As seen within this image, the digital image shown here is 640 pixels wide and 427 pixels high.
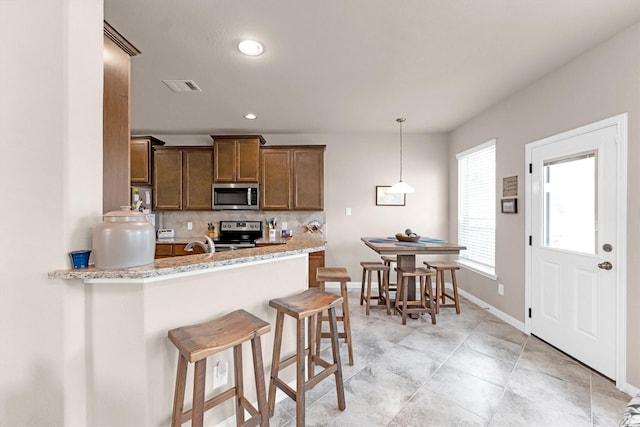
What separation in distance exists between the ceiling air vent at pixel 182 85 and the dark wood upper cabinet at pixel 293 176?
5.12 ft

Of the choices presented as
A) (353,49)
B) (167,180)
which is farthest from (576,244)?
(167,180)

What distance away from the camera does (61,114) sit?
1208mm

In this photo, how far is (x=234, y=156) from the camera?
13.9ft

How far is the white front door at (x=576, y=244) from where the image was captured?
2072 millimetres

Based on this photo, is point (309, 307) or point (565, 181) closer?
point (309, 307)

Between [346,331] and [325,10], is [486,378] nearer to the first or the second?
[346,331]

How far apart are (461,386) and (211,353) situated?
1.86 meters

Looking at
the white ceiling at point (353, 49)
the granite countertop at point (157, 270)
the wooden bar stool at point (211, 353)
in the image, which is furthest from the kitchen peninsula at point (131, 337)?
the white ceiling at point (353, 49)

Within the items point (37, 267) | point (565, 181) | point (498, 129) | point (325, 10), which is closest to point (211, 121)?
point (325, 10)

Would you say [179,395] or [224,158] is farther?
[224,158]

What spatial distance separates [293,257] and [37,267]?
128cm

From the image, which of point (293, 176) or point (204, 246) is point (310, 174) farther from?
point (204, 246)

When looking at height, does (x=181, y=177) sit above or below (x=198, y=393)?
above

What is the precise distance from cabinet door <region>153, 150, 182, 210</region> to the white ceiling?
87 cm
